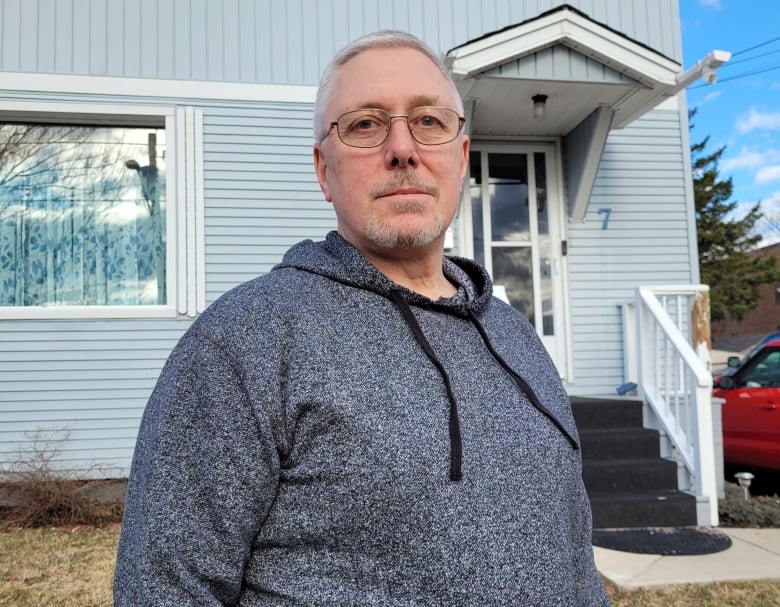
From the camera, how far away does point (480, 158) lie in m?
6.09

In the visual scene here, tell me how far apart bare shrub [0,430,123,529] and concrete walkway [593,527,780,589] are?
134 inches

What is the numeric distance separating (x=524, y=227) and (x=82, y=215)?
3.93 meters

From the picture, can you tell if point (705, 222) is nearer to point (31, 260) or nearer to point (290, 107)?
point (290, 107)

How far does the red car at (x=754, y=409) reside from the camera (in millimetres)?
5664

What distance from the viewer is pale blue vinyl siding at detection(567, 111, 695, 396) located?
19.5 feet

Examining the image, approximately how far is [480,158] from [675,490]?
3.33 metres

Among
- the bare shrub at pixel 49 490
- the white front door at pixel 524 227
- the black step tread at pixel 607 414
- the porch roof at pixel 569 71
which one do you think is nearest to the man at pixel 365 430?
the black step tread at pixel 607 414

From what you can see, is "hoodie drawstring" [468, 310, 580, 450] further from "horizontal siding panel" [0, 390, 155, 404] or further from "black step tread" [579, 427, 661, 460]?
"horizontal siding panel" [0, 390, 155, 404]

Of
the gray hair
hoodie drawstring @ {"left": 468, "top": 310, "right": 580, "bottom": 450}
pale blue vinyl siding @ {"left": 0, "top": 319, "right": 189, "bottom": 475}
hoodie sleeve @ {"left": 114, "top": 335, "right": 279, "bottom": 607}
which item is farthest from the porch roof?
hoodie sleeve @ {"left": 114, "top": 335, "right": 279, "bottom": 607}

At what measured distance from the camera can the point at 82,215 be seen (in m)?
5.50

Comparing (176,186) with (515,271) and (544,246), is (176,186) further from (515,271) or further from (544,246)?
(544,246)

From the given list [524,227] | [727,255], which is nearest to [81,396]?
[524,227]

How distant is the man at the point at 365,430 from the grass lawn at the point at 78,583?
2.12m

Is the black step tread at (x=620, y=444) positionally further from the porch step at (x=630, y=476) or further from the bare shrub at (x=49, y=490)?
the bare shrub at (x=49, y=490)
